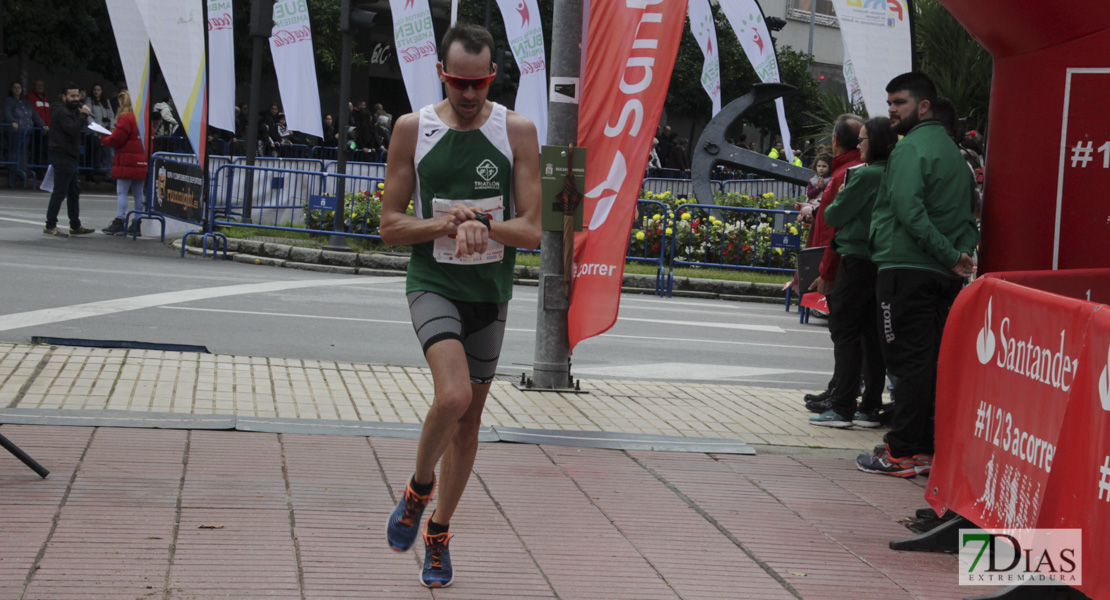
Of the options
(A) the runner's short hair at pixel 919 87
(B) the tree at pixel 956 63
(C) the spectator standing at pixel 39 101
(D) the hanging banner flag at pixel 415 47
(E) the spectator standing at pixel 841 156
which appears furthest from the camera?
(C) the spectator standing at pixel 39 101

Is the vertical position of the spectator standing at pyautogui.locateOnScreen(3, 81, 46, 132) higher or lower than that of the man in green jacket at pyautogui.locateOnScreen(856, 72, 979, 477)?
higher

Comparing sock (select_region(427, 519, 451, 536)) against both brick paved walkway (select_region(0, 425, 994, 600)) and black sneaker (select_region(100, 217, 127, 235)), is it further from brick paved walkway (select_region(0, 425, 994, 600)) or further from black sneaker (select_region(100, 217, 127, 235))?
black sneaker (select_region(100, 217, 127, 235))

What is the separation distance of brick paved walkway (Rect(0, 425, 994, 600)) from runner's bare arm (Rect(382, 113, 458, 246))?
121 centimetres

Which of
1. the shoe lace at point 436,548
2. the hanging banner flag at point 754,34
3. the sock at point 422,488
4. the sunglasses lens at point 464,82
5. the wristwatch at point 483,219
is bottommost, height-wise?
the shoe lace at point 436,548

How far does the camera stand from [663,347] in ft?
36.3

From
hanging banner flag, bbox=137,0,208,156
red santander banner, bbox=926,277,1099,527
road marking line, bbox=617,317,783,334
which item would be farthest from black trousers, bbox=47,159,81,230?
red santander banner, bbox=926,277,1099,527

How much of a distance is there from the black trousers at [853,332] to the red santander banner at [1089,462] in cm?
361

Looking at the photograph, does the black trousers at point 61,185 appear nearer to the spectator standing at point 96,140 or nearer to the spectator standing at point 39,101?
the spectator standing at point 39,101

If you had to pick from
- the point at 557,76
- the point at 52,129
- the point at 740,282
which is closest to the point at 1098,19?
the point at 557,76

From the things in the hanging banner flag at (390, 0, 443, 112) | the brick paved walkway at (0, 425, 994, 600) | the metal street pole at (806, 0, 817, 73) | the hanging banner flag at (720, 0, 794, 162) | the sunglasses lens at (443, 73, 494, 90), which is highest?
the metal street pole at (806, 0, 817, 73)

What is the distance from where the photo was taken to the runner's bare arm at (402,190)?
4.12 meters

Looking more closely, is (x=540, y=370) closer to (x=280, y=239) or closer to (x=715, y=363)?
(x=715, y=363)

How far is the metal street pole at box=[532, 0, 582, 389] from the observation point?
26.7ft

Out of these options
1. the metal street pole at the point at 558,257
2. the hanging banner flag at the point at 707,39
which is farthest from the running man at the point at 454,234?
the hanging banner flag at the point at 707,39
